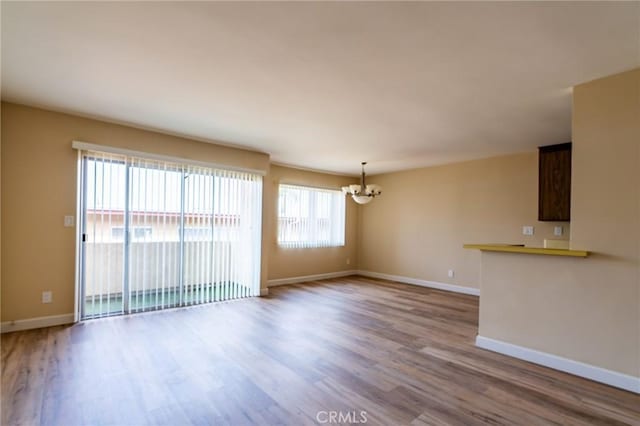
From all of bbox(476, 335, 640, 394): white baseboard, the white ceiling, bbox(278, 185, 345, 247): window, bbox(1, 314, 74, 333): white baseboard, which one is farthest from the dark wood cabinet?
bbox(1, 314, 74, 333): white baseboard

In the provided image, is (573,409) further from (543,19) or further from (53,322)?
(53,322)

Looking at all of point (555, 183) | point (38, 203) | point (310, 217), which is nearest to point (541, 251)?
point (555, 183)

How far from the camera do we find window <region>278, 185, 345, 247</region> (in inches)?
249

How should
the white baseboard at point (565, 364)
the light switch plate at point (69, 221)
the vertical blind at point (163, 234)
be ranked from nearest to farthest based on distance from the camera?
the white baseboard at point (565, 364)
the light switch plate at point (69, 221)
the vertical blind at point (163, 234)

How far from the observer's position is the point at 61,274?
3543 mm

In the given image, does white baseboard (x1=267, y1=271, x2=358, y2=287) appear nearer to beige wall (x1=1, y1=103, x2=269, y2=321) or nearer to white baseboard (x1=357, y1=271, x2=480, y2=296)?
white baseboard (x1=357, y1=271, x2=480, y2=296)

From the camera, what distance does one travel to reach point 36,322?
3.40m

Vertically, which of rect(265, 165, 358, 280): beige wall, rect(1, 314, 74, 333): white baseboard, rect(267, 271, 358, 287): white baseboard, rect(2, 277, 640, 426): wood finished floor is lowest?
rect(267, 271, 358, 287): white baseboard

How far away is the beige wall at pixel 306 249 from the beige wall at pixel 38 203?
2.68 m

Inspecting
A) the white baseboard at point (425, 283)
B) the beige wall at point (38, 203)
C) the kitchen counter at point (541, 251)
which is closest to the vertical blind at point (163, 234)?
the beige wall at point (38, 203)

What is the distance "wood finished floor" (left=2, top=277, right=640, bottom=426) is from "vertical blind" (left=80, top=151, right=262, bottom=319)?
1.55ft

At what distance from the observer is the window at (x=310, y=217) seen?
20.8ft

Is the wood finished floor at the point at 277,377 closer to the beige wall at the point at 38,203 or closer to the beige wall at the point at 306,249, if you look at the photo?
the beige wall at the point at 38,203

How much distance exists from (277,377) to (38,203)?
332cm
